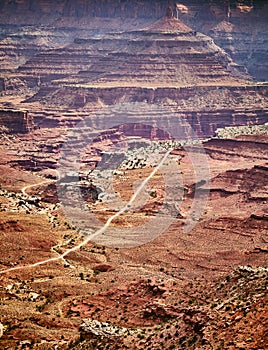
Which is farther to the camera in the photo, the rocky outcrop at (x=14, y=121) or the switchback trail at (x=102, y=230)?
the rocky outcrop at (x=14, y=121)

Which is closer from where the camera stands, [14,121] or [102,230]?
[102,230]

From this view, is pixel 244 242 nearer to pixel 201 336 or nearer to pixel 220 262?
pixel 220 262

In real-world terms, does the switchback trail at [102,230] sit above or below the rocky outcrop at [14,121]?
above

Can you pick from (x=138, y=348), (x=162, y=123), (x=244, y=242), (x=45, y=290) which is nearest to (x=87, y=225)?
(x=244, y=242)

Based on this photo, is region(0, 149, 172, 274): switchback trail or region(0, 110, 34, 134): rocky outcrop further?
region(0, 110, 34, 134): rocky outcrop

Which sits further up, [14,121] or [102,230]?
[102,230]

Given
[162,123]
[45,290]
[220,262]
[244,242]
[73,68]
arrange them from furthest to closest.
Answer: [73,68] < [162,123] < [244,242] < [220,262] < [45,290]

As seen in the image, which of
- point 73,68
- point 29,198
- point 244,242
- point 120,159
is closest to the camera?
point 244,242

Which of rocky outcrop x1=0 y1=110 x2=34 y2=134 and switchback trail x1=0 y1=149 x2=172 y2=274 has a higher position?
switchback trail x1=0 y1=149 x2=172 y2=274
